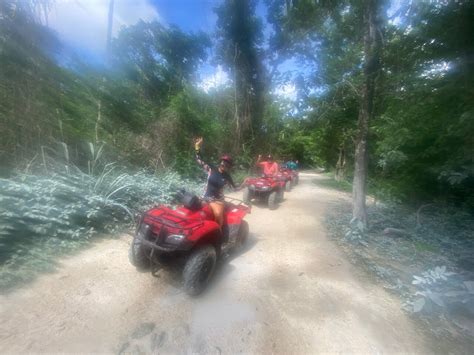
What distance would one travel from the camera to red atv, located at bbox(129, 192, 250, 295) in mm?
3029

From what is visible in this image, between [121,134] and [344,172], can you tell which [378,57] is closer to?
[121,134]

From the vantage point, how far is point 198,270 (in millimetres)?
3074

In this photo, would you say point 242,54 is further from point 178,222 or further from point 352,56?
point 178,222

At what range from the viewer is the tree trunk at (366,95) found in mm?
6012

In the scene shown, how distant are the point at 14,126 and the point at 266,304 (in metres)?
5.96

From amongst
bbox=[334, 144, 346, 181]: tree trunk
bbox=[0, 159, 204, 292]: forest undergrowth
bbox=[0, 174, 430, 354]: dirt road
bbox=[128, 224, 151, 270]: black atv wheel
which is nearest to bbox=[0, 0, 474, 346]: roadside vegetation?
bbox=[0, 159, 204, 292]: forest undergrowth

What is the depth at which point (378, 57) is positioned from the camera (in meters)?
5.92

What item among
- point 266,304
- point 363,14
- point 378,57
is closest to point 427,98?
point 378,57

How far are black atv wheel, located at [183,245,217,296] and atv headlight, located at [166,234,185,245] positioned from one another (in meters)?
0.31

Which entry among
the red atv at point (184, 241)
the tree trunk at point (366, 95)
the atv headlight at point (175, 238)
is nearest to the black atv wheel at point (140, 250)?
the red atv at point (184, 241)

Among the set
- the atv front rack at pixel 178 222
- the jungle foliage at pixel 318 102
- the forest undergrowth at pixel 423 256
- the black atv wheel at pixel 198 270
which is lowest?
the forest undergrowth at pixel 423 256

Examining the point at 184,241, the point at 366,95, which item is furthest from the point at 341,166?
the point at 184,241

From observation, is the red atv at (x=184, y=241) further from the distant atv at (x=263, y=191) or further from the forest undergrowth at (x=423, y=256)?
the distant atv at (x=263, y=191)

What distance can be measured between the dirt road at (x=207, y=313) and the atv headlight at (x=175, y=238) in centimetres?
71
